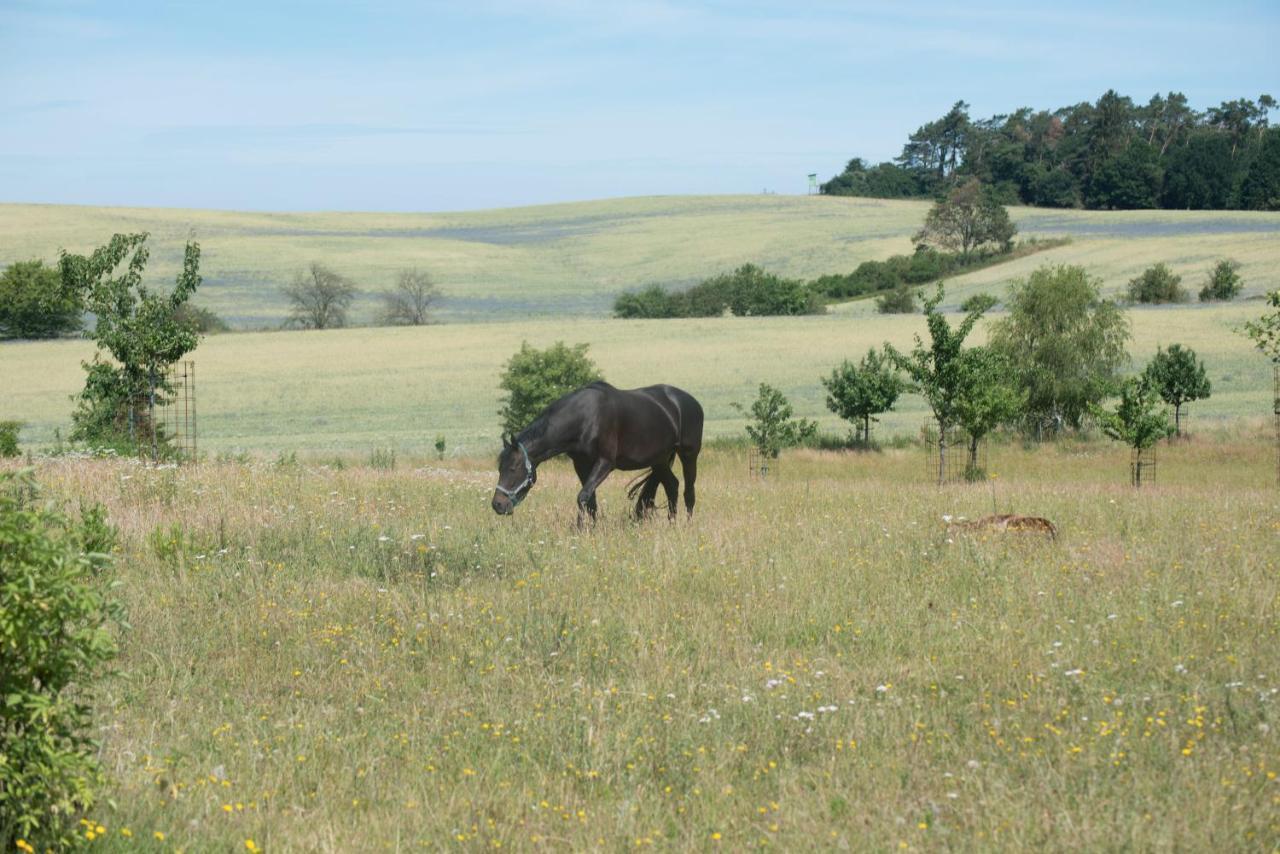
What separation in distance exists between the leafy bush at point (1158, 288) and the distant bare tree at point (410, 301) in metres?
44.2

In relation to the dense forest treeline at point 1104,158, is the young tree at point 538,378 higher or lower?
lower

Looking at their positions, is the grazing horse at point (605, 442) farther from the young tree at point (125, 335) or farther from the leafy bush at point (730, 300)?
the leafy bush at point (730, 300)

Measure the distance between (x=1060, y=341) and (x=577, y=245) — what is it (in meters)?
77.9

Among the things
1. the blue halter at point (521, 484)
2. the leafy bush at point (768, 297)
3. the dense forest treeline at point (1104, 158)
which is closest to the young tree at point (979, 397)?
the blue halter at point (521, 484)

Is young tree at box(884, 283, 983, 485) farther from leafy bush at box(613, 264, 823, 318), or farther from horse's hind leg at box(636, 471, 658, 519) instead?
leafy bush at box(613, 264, 823, 318)

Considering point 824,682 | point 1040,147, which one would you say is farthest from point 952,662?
point 1040,147

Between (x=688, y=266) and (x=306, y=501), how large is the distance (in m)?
87.3

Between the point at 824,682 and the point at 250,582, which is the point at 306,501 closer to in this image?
the point at 250,582

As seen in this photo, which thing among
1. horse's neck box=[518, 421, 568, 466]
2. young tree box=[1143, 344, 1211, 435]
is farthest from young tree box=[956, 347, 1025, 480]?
horse's neck box=[518, 421, 568, 466]

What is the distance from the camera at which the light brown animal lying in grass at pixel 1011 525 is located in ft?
42.3

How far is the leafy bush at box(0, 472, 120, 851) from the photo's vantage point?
15.8 feet

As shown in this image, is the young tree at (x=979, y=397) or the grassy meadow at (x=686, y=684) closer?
the grassy meadow at (x=686, y=684)

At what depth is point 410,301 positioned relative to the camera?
83.8 meters

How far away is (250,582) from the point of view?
1050 centimetres
